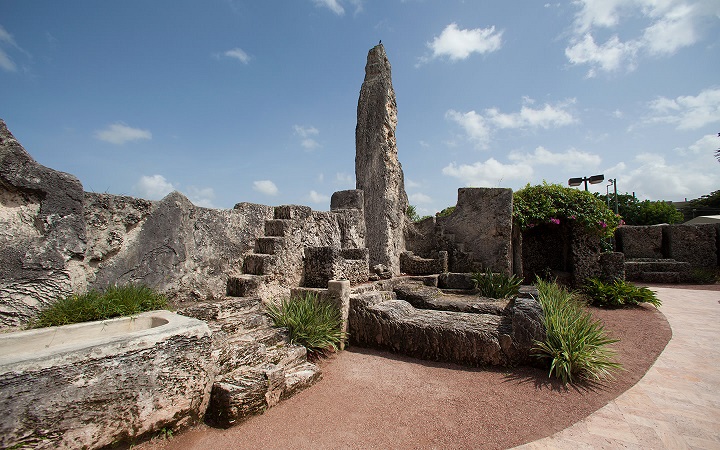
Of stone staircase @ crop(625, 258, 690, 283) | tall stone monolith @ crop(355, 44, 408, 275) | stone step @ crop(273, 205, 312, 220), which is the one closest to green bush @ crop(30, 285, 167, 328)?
stone step @ crop(273, 205, 312, 220)

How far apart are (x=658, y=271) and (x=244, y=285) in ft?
47.6

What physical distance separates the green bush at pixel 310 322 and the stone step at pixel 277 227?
1.05 m

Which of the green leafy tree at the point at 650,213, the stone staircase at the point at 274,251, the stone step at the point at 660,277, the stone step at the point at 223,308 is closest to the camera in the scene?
the stone step at the point at 223,308

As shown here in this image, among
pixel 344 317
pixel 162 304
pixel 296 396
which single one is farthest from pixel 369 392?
pixel 162 304

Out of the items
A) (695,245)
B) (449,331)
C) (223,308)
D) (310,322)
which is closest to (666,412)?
(449,331)

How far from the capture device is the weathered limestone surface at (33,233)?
2.81 m

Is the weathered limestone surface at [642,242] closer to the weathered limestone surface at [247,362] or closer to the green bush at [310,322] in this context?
the green bush at [310,322]

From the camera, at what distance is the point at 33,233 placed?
296 cm

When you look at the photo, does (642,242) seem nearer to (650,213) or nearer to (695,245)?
(695,245)

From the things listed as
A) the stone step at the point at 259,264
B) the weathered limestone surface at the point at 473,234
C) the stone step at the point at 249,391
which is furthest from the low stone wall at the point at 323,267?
the weathered limestone surface at the point at 473,234

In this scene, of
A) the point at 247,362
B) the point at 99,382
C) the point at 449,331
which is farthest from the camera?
the point at 449,331

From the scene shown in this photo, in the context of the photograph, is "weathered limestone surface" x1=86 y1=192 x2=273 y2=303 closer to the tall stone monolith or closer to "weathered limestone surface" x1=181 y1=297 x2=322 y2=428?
"weathered limestone surface" x1=181 y1=297 x2=322 y2=428

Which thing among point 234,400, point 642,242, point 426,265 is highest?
point 642,242

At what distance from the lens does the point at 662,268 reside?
12.4m
